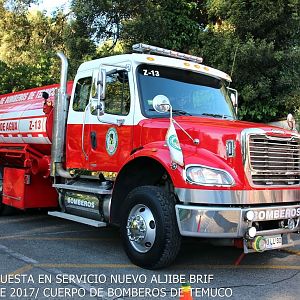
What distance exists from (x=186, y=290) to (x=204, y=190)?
5.64ft

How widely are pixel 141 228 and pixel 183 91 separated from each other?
6.79 ft

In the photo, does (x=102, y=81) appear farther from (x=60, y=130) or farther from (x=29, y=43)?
(x=29, y=43)

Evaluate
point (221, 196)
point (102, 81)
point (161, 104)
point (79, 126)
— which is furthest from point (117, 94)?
point (221, 196)

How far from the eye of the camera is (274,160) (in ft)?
18.7

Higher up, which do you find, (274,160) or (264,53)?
(264,53)

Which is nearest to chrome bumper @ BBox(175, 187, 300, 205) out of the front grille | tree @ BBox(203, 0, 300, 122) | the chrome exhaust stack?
the front grille

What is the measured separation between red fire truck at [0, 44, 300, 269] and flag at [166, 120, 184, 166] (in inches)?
0.5

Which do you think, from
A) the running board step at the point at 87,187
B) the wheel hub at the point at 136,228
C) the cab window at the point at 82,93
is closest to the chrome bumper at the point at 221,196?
the wheel hub at the point at 136,228

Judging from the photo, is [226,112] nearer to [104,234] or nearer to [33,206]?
[104,234]

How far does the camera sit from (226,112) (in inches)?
280

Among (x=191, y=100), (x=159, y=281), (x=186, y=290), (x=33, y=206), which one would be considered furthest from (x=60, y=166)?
(x=186, y=290)

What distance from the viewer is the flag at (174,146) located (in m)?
5.33

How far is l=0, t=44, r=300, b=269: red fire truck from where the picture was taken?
17.5 ft

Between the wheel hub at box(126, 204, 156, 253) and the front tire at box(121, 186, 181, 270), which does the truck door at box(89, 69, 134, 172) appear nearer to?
the front tire at box(121, 186, 181, 270)
